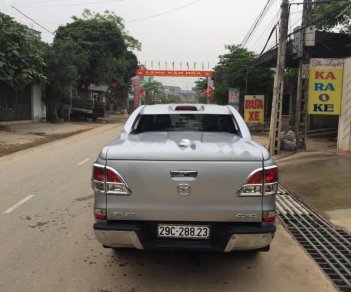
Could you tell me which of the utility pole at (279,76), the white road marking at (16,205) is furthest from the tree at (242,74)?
the white road marking at (16,205)

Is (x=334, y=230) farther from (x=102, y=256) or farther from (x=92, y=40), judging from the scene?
(x=92, y=40)

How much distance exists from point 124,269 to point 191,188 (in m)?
1.37

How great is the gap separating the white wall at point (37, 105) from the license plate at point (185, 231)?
28813mm

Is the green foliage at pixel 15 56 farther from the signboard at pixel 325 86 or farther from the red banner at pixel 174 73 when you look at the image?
the red banner at pixel 174 73

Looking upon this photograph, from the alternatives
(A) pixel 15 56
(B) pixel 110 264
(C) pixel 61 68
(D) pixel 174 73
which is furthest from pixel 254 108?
(D) pixel 174 73

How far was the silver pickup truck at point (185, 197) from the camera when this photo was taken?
13.0 feet

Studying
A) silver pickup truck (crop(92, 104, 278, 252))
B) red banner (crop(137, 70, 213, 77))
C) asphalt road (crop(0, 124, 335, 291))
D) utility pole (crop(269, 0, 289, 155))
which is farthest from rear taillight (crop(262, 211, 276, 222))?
red banner (crop(137, 70, 213, 77))

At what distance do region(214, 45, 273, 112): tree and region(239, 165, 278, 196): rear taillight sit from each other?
87.3 ft

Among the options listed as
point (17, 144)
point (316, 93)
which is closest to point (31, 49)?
point (17, 144)

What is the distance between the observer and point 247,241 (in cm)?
401

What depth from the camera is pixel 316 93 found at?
594 inches

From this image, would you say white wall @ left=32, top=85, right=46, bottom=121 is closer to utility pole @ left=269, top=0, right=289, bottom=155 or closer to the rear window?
utility pole @ left=269, top=0, right=289, bottom=155

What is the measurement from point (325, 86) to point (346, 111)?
1098 mm

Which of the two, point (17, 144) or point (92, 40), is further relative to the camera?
point (92, 40)
